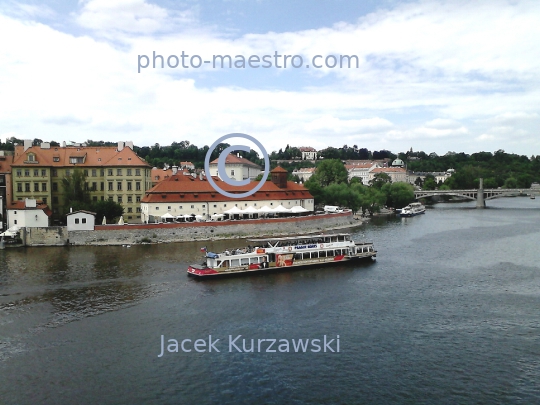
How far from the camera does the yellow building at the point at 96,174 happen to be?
4933 cm

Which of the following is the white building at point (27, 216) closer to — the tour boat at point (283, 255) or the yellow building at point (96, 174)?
the yellow building at point (96, 174)

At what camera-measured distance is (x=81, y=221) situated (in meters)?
42.1

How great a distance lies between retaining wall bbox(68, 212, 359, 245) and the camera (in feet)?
138

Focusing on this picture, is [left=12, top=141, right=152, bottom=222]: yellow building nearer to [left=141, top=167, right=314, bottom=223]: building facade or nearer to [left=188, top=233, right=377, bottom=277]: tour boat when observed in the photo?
[left=141, top=167, right=314, bottom=223]: building facade

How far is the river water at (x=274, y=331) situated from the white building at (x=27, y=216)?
332 inches

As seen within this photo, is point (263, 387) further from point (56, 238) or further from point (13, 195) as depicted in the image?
point (13, 195)

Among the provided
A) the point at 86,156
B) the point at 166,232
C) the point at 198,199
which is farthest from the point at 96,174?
the point at 166,232

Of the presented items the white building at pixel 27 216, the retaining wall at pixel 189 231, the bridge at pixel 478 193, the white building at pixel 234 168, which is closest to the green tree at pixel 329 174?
the white building at pixel 234 168

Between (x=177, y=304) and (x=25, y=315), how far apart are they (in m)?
6.70

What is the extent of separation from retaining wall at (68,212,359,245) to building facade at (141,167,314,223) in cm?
408

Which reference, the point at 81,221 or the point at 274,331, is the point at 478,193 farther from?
the point at 274,331

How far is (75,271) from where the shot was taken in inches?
1204

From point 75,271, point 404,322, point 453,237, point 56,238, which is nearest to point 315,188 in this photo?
point 453,237

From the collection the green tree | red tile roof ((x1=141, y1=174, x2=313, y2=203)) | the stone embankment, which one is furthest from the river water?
the green tree
